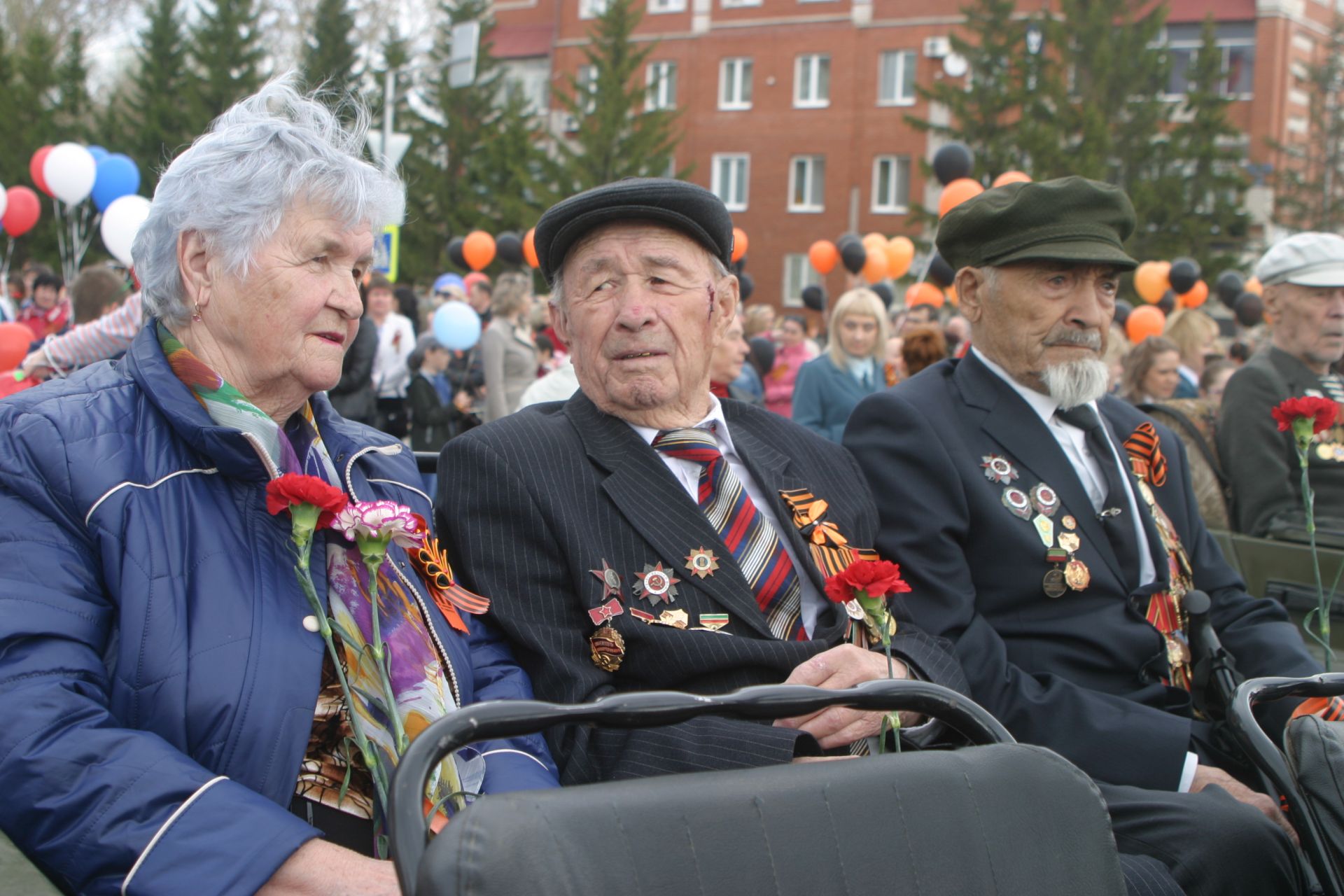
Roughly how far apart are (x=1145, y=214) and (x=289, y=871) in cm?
3015

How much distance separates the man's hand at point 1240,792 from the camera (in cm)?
250

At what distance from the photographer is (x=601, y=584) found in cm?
243

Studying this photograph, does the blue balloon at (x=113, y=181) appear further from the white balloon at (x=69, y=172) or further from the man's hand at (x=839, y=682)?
the man's hand at (x=839, y=682)

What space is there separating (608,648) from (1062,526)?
125cm

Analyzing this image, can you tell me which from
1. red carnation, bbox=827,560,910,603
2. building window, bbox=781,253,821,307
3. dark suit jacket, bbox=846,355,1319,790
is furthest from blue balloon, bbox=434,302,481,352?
building window, bbox=781,253,821,307

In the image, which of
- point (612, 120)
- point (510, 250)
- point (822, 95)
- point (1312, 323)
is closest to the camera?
point (1312, 323)

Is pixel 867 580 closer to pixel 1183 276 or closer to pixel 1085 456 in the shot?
pixel 1085 456

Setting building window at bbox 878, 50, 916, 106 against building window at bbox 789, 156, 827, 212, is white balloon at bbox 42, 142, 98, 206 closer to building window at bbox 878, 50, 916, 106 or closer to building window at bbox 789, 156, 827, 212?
building window at bbox 789, 156, 827, 212

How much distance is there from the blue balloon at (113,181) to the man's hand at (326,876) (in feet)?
45.6

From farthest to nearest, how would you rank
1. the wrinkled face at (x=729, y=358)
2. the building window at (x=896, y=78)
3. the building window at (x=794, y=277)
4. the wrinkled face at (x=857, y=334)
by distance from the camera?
the building window at (x=794, y=277), the building window at (x=896, y=78), the wrinkled face at (x=857, y=334), the wrinkled face at (x=729, y=358)

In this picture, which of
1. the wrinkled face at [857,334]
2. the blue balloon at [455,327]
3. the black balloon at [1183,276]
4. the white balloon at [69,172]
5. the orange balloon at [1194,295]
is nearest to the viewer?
the wrinkled face at [857,334]

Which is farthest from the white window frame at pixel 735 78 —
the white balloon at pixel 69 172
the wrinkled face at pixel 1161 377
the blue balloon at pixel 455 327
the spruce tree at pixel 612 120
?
the wrinkled face at pixel 1161 377

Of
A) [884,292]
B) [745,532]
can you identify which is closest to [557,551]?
[745,532]

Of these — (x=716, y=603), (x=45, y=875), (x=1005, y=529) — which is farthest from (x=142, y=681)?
(x=1005, y=529)
